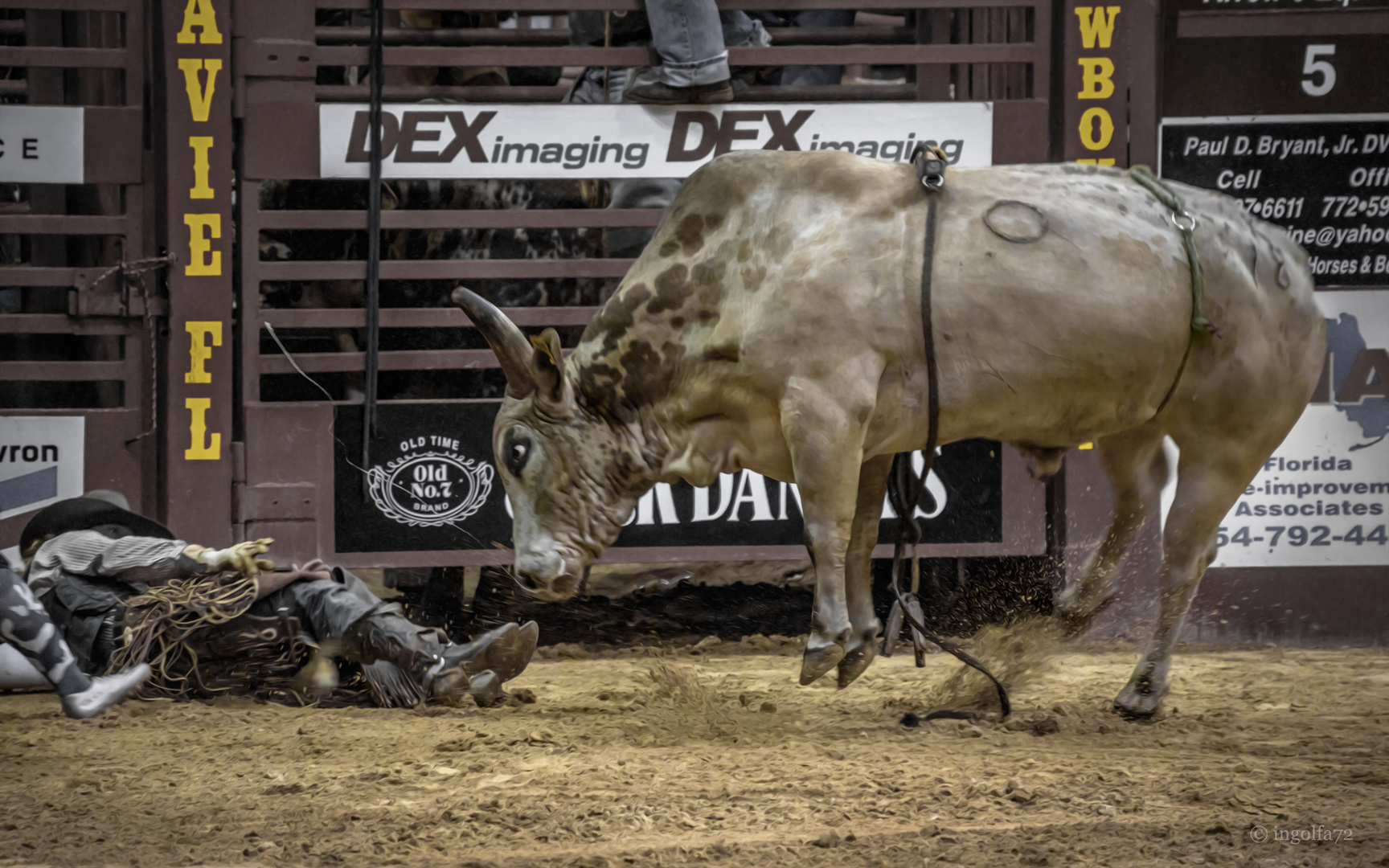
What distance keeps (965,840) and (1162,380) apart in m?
2.06

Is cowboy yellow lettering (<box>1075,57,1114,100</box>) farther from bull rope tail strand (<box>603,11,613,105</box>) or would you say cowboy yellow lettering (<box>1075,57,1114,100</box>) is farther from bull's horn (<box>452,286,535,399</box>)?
bull's horn (<box>452,286,535,399</box>)

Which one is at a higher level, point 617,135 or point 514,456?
point 617,135

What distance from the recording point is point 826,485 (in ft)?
13.7

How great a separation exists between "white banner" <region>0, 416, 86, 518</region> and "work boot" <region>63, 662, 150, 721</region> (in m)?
A: 1.80

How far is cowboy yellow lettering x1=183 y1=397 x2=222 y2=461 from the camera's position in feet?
19.4

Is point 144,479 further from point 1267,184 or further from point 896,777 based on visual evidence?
point 1267,184

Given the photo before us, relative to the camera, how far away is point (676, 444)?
457cm

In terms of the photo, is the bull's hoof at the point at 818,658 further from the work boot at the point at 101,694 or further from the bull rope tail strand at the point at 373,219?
the bull rope tail strand at the point at 373,219

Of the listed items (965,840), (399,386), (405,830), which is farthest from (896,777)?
(399,386)

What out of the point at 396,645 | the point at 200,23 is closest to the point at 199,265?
the point at 200,23

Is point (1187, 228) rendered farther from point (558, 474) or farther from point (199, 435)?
point (199, 435)

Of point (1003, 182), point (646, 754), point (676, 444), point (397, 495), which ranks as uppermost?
point (1003, 182)

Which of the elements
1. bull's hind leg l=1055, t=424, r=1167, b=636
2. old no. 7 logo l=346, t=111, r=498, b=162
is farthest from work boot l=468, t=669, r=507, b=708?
old no. 7 logo l=346, t=111, r=498, b=162

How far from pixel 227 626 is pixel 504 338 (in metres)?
1.56
